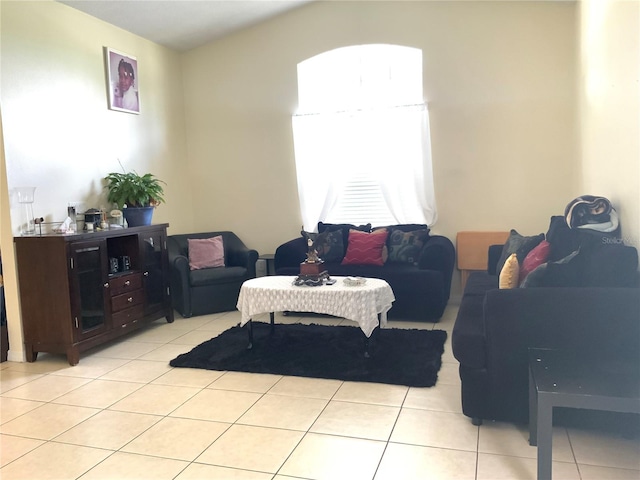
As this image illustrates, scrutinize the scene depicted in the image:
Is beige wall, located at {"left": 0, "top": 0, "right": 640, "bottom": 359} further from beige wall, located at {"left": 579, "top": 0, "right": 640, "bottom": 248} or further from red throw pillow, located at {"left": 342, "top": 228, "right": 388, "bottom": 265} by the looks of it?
red throw pillow, located at {"left": 342, "top": 228, "right": 388, "bottom": 265}

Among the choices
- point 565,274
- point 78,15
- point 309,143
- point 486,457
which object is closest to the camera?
point 486,457

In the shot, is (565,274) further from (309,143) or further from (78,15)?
(78,15)

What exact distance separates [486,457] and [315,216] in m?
3.94

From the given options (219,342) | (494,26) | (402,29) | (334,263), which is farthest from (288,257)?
(494,26)

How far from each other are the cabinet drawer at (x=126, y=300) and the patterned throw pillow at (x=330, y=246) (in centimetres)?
186

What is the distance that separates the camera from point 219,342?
14.5 ft

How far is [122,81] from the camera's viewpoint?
17.5 feet

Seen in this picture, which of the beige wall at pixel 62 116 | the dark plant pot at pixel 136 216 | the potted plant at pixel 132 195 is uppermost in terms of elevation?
the beige wall at pixel 62 116

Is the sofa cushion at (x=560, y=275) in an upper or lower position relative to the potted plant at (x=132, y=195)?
lower

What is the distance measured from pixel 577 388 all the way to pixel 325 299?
202cm

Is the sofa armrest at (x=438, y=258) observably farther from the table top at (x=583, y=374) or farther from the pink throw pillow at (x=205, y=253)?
the table top at (x=583, y=374)

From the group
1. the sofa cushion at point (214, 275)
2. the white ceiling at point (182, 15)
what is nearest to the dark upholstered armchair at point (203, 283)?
the sofa cushion at point (214, 275)

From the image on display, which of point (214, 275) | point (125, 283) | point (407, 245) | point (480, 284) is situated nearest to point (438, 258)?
point (407, 245)

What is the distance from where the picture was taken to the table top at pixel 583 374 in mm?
2039
